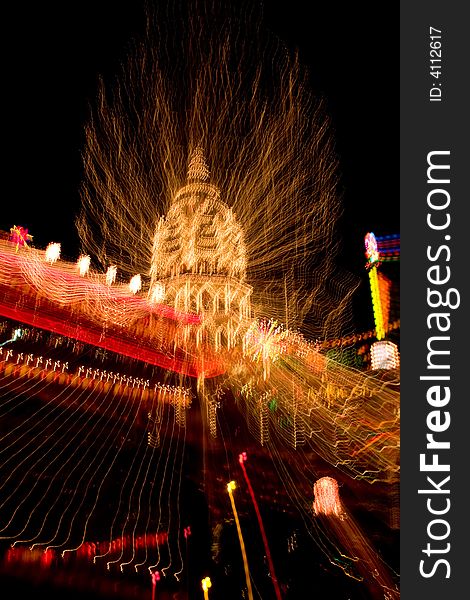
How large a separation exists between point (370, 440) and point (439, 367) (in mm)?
11139

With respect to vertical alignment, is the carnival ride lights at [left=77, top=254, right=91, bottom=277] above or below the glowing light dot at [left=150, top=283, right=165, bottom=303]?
below

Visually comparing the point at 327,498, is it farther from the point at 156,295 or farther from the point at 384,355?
the point at 384,355

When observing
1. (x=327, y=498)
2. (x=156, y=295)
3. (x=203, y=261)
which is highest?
(x=203, y=261)

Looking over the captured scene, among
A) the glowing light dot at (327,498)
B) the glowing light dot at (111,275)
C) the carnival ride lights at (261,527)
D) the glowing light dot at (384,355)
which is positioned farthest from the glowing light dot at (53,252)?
the glowing light dot at (384,355)

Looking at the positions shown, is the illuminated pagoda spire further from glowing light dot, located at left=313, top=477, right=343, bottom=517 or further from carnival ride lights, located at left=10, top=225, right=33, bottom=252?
glowing light dot, located at left=313, top=477, right=343, bottom=517

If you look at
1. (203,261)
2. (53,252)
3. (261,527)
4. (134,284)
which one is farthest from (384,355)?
(53,252)

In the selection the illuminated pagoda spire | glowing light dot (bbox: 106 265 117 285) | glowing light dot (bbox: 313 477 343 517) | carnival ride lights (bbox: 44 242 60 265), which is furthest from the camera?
the illuminated pagoda spire

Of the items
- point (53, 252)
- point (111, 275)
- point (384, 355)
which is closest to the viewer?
point (53, 252)

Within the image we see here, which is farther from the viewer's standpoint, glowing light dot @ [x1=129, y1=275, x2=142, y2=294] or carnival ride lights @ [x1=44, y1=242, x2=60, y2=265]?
glowing light dot @ [x1=129, y1=275, x2=142, y2=294]

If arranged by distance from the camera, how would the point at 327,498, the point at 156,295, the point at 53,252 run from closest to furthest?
1. the point at 53,252
2. the point at 327,498
3. the point at 156,295

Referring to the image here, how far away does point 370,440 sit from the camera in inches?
571

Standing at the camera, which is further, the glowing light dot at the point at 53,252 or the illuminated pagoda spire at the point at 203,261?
the illuminated pagoda spire at the point at 203,261

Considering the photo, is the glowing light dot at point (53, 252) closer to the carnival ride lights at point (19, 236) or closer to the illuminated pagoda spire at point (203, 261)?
the carnival ride lights at point (19, 236)

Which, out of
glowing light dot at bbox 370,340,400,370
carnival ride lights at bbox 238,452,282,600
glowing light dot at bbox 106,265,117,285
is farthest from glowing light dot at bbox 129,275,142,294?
glowing light dot at bbox 370,340,400,370
